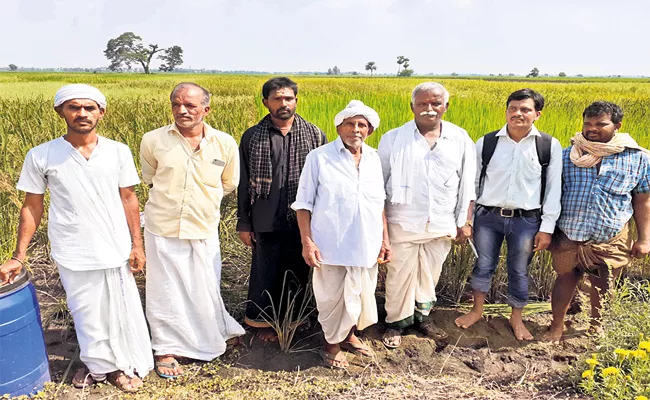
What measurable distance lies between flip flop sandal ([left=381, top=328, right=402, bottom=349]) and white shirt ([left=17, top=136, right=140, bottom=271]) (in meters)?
1.60

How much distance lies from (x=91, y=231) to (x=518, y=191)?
91.0 inches

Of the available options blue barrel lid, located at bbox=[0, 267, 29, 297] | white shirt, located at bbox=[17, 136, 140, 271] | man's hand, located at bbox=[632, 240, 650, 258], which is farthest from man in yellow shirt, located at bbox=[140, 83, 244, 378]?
man's hand, located at bbox=[632, 240, 650, 258]

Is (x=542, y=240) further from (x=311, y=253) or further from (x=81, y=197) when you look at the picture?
(x=81, y=197)

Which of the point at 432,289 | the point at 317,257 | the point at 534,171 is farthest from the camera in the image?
the point at 432,289

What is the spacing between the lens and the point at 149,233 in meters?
2.54

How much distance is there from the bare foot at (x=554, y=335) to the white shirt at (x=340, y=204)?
1.38 meters

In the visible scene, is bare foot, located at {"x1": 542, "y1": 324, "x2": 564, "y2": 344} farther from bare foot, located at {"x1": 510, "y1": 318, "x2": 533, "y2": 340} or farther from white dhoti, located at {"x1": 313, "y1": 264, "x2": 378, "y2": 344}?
white dhoti, located at {"x1": 313, "y1": 264, "x2": 378, "y2": 344}

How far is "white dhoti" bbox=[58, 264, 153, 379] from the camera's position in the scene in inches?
91.0

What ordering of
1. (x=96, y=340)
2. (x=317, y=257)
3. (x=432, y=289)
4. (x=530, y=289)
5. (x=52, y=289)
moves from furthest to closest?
(x=530, y=289)
(x=52, y=289)
(x=432, y=289)
(x=317, y=257)
(x=96, y=340)

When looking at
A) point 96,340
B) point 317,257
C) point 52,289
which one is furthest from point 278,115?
point 52,289

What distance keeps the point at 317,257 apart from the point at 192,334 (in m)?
0.85

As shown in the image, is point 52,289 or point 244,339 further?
point 52,289

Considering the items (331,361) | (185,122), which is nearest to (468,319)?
(331,361)

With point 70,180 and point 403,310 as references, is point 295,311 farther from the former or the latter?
point 70,180
